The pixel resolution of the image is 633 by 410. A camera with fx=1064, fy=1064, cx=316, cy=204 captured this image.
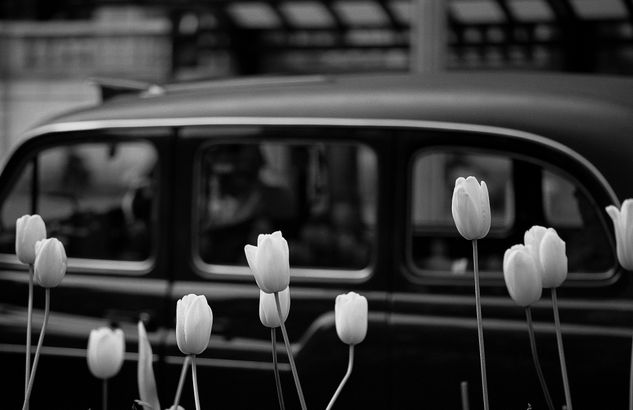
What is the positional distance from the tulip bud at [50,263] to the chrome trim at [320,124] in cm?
179

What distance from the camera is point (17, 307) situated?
362 centimetres

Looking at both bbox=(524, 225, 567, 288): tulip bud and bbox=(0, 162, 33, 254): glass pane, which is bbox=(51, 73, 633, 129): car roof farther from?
bbox=(524, 225, 567, 288): tulip bud

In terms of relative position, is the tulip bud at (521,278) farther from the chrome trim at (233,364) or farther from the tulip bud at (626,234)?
the chrome trim at (233,364)

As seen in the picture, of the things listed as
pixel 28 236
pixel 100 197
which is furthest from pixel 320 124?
pixel 28 236

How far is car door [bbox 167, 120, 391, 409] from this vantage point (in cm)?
311

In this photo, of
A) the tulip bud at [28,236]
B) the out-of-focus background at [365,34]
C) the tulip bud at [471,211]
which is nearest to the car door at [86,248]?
the tulip bud at [28,236]

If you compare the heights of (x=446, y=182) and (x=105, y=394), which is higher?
(x=446, y=182)

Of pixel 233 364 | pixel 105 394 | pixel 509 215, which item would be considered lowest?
pixel 233 364

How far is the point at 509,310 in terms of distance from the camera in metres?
2.98

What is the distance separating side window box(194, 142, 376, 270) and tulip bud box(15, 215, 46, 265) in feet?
5.70

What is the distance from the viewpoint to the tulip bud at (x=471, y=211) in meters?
1.35

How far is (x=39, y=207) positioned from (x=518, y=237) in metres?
1.74

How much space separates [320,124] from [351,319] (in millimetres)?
1863

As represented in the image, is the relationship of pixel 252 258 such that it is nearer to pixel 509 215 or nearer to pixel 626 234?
pixel 626 234
